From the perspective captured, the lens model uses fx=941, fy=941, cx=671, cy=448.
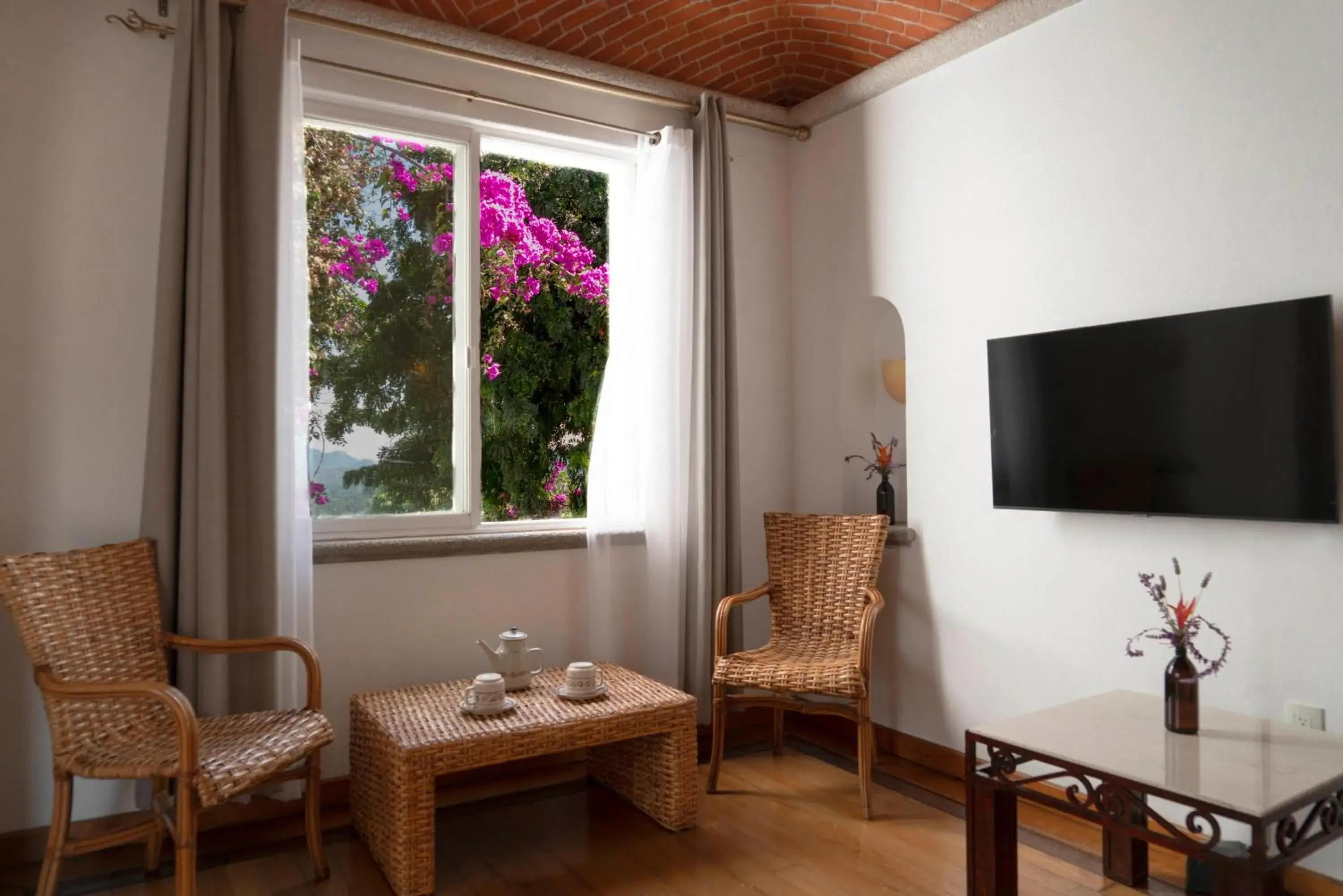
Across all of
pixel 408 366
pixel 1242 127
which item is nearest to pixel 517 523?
pixel 408 366

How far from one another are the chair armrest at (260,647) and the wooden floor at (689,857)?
47 cm

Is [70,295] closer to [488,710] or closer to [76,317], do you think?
[76,317]

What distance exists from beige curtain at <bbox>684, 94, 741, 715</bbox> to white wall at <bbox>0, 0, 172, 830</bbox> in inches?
71.6

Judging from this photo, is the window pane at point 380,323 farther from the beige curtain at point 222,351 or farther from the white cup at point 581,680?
the white cup at point 581,680

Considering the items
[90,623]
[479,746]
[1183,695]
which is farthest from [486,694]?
[1183,695]

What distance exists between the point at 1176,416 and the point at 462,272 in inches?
91.2

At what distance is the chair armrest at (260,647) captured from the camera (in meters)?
2.53

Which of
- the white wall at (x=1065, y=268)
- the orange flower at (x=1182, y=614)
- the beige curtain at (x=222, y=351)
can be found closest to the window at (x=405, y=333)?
the beige curtain at (x=222, y=351)

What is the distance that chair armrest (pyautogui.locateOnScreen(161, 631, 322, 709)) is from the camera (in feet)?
8.30

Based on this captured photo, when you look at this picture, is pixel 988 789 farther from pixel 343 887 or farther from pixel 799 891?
pixel 343 887

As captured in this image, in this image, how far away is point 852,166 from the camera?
3.71m

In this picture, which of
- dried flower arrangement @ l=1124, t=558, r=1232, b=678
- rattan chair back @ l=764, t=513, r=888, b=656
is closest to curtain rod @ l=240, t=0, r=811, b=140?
rattan chair back @ l=764, t=513, r=888, b=656

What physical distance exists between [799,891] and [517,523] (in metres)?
1.65

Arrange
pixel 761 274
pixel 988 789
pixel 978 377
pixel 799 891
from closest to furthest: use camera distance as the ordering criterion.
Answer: pixel 988 789 < pixel 799 891 < pixel 978 377 < pixel 761 274
